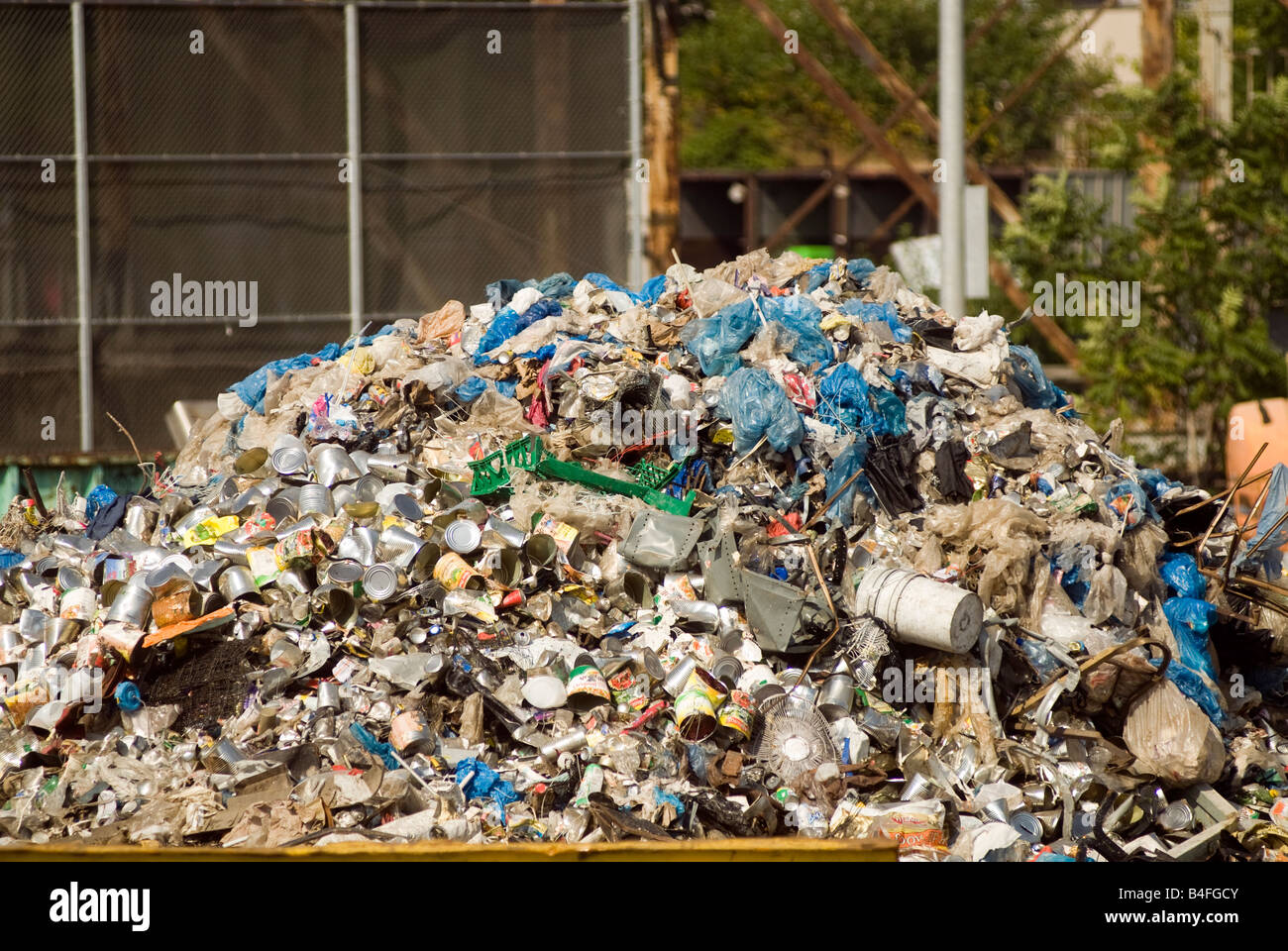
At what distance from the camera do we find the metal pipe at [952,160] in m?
9.15

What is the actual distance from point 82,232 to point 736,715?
21.4 feet

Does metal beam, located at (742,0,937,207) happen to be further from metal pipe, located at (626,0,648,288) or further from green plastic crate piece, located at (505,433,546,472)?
green plastic crate piece, located at (505,433,546,472)

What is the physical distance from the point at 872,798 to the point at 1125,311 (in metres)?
7.27

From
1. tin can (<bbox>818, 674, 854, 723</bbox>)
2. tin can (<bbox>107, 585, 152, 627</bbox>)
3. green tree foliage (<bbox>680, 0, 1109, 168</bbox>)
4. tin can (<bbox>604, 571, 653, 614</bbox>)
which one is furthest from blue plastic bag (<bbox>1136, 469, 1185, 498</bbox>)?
green tree foliage (<bbox>680, 0, 1109, 168</bbox>)

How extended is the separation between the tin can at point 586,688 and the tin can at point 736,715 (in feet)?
1.57

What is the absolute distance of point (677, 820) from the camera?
489cm

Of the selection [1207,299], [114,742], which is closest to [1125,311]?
[1207,299]

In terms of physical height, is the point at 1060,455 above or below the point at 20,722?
above

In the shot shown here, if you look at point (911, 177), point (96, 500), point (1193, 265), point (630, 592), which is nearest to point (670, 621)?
point (630, 592)

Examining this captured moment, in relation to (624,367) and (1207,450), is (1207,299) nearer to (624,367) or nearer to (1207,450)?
(1207,450)

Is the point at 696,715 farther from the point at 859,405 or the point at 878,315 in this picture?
the point at 878,315

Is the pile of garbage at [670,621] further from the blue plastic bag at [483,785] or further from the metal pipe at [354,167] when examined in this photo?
the metal pipe at [354,167]

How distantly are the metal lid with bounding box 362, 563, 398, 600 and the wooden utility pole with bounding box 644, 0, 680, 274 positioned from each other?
4.67 m

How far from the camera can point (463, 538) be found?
579cm
